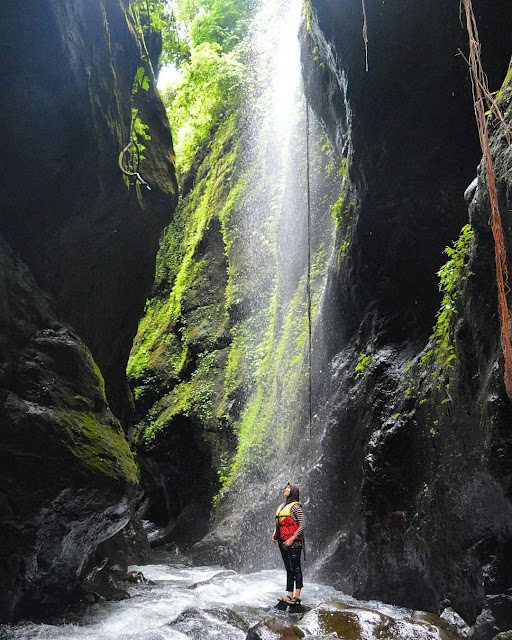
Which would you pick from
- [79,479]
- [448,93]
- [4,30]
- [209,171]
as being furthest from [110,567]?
[209,171]

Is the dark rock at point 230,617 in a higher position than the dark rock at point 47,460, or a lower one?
lower

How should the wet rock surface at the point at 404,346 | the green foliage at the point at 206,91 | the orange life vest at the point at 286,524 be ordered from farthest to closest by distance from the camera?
the green foliage at the point at 206,91 < the orange life vest at the point at 286,524 < the wet rock surface at the point at 404,346

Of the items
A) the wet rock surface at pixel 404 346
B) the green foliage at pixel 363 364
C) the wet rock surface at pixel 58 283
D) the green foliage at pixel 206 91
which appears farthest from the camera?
the green foliage at pixel 206 91

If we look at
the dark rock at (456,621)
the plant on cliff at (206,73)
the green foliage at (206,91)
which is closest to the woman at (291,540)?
the dark rock at (456,621)

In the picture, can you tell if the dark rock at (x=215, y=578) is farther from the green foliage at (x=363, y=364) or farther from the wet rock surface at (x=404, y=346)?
the green foliage at (x=363, y=364)

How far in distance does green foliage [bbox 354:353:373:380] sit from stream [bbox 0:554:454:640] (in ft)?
11.3

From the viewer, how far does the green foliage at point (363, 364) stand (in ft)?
29.4

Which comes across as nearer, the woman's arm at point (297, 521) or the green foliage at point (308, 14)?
the woman's arm at point (297, 521)

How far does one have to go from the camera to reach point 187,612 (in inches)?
266

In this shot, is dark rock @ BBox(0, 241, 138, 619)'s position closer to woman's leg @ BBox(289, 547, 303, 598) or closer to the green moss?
the green moss

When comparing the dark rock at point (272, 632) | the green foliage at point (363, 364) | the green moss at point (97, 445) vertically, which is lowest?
the dark rock at point (272, 632)

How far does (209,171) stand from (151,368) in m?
9.10

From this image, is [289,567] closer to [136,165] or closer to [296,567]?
[296,567]

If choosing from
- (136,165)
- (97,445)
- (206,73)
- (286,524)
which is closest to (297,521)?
(286,524)
